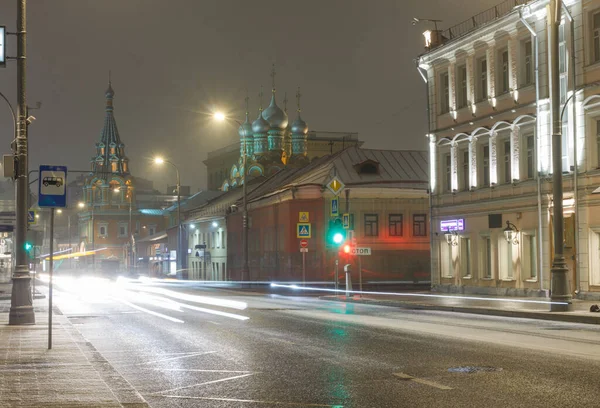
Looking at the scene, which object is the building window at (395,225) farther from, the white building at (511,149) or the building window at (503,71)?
the building window at (503,71)

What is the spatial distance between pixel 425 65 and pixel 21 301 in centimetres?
2728

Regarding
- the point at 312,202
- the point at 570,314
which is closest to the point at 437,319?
the point at 570,314

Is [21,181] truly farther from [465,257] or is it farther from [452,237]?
[452,237]

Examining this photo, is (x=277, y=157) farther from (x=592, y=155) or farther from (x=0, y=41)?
(x=0, y=41)

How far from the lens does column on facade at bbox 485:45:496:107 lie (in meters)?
36.7

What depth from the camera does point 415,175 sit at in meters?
63.2

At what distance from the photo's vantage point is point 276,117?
357 ft

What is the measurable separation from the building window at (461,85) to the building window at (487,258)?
246 inches

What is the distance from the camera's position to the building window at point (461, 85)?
131 ft

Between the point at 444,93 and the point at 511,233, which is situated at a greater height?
the point at 444,93

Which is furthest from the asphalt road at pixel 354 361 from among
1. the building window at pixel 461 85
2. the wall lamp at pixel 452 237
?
the building window at pixel 461 85

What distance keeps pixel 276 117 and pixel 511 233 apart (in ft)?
247

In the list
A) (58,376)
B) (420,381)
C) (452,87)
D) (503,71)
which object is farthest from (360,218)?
(58,376)

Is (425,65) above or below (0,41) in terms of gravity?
above
